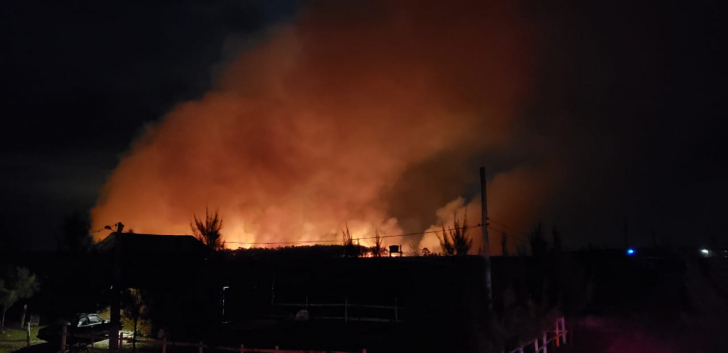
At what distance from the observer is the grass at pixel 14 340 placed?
20234 millimetres

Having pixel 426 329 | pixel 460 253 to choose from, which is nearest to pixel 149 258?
pixel 426 329

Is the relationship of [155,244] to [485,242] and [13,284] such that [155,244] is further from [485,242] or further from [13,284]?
[485,242]

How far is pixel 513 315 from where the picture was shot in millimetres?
14047

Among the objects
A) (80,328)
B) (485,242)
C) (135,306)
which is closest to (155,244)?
(135,306)

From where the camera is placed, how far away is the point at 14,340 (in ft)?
69.8

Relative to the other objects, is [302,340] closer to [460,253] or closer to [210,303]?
[210,303]

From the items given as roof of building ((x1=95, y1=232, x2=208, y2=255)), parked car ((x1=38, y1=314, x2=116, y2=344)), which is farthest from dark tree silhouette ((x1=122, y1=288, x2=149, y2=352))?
roof of building ((x1=95, y1=232, x2=208, y2=255))

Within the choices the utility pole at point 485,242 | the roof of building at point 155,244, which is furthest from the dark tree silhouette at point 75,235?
the utility pole at point 485,242

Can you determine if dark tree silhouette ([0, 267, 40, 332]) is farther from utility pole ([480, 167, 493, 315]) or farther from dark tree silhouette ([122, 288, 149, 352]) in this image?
utility pole ([480, 167, 493, 315])

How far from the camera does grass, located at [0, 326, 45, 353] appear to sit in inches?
797

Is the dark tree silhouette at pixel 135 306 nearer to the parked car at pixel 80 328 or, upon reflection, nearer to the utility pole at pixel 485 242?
the parked car at pixel 80 328

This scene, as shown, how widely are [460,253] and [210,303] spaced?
30.0 metres

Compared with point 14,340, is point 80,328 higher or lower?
higher

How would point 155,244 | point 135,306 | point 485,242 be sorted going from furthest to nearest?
point 155,244
point 135,306
point 485,242
